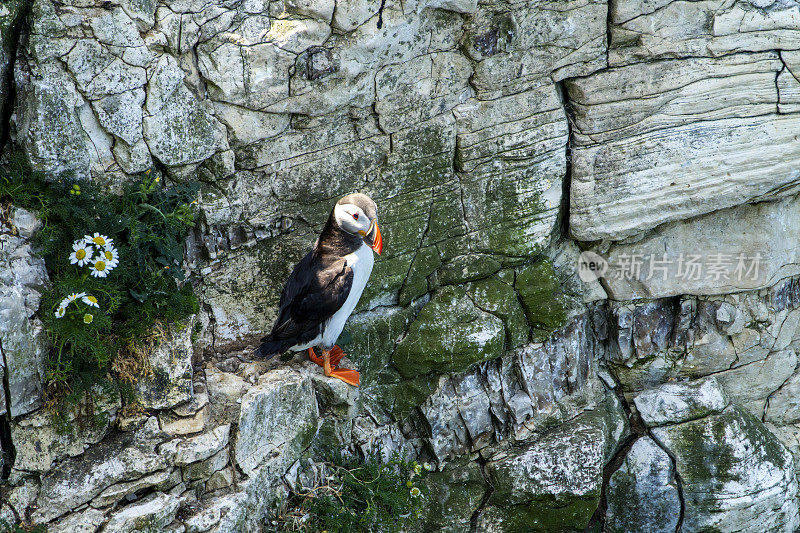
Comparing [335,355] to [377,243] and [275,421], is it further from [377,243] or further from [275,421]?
[377,243]

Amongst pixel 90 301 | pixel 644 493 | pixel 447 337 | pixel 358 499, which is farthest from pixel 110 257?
pixel 644 493

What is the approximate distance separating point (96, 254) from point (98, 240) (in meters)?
0.10

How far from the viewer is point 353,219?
4.48 meters

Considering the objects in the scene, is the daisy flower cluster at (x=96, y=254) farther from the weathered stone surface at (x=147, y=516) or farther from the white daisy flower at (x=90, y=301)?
the weathered stone surface at (x=147, y=516)

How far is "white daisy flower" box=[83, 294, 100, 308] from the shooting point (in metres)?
3.94

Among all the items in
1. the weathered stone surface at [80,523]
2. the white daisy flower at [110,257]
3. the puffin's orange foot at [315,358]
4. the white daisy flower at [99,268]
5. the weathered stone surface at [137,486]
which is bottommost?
the weathered stone surface at [80,523]

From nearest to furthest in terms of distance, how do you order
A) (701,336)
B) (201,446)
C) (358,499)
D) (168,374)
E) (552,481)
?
1. (201,446)
2. (168,374)
3. (358,499)
4. (552,481)
5. (701,336)

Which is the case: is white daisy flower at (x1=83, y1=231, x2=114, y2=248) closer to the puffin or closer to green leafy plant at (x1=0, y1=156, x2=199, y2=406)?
A: green leafy plant at (x1=0, y1=156, x2=199, y2=406)

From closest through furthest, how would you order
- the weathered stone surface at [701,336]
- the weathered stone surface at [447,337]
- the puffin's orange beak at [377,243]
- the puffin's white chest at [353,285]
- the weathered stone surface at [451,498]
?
the puffin's orange beak at [377,243] < the puffin's white chest at [353,285] < the weathered stone surface at [447,337] < the weathered stone surface at [451,498] < the weathered stone surface at [701,336]

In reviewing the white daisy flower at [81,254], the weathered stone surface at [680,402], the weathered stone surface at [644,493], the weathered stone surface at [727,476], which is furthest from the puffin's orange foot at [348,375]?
the weathered stone surface at [727,476]

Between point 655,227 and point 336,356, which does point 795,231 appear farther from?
point 336,356

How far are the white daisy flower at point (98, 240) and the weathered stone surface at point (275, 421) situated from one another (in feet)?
4.45

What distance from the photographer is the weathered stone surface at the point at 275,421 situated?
4.56 m

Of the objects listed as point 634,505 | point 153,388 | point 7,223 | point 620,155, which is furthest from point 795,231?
point 7,223
